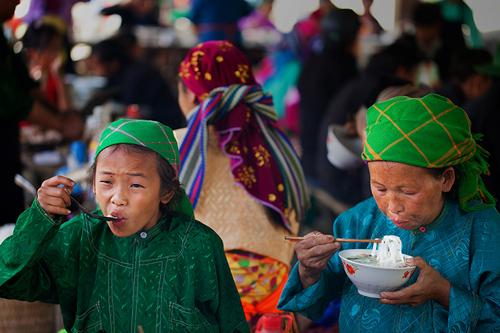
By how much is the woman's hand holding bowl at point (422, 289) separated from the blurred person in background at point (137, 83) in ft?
17.1

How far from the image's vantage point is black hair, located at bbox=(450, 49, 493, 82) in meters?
5.56

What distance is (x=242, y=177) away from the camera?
3.22 meters

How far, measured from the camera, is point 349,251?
239 centimetres

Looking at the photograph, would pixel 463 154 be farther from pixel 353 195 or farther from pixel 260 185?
pixel 353 195

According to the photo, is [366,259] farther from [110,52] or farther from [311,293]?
[110,52]

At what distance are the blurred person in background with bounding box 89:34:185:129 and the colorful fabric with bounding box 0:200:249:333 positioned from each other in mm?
4929

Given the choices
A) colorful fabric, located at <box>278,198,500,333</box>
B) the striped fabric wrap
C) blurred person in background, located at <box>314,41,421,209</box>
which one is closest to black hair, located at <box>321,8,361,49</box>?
blurred person in background, located at <box>314,41,421,209</box>

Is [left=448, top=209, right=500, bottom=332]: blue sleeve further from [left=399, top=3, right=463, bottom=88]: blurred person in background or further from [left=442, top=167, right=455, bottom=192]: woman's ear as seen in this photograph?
[left=399, top=3, right=463, bottom=88]: blurred person in background

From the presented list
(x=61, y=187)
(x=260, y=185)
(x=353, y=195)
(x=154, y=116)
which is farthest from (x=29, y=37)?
(x=61, y=187)

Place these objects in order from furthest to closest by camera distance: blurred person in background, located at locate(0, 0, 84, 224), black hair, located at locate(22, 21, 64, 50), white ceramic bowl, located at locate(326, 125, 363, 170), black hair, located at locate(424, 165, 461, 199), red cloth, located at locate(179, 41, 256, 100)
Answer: black hair, located at locate(22, 21, 64, 50) → blurred person in background, located at locate(0, 0, 84, 224) → white ceramic bowl, located at locate(326, 125, 363, 170) → red cloth, located at locate(179, 41, 256, 100) → black hair, located at locate(424, 165, 461, 199)

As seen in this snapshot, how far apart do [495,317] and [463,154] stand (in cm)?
49

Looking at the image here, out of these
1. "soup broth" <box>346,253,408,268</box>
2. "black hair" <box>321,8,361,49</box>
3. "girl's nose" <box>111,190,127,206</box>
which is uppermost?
"black hair" <box>321,8,361,49</box>

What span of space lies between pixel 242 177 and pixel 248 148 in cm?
15

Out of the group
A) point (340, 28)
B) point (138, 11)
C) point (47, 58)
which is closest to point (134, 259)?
point (340, 28)
